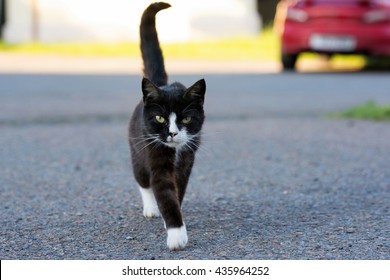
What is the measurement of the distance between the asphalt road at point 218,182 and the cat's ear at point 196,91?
653 millimetres

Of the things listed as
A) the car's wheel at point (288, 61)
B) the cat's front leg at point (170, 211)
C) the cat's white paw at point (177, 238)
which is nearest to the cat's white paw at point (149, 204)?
the cat's front leg at point (170, 211)

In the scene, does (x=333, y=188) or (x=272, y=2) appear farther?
(x=272, y=2)

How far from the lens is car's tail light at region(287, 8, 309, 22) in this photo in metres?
13.8

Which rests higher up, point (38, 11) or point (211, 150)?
point (211, 150)

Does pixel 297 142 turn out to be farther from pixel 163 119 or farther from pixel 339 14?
pixel 339 14

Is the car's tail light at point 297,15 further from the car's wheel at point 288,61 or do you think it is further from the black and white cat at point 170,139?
the black and white cat at point 170,139

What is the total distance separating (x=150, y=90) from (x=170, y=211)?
0.59m

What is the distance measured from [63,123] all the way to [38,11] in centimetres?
1075

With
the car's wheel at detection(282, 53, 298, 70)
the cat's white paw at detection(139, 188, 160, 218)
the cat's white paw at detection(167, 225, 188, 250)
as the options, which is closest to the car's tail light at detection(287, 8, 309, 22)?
the car's wheel at detection(282, 53, 298, 70)

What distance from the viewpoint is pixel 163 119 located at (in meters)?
4.45

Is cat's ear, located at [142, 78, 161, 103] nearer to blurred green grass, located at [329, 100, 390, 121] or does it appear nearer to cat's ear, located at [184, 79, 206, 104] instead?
cat's ear, located at [184, 79, 206, 104]

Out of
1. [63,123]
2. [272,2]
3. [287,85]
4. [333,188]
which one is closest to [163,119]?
[333,188]

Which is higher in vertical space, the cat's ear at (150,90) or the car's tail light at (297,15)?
the cat's ear at (150,90)

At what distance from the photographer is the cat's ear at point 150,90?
14.6ft
